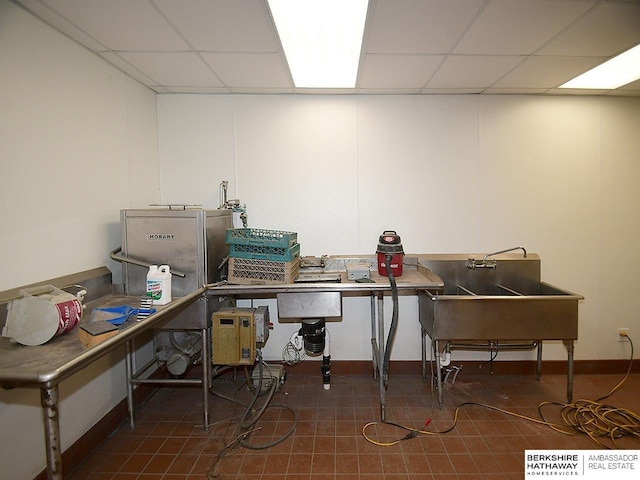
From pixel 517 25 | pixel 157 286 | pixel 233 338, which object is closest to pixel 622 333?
pixel 517 25

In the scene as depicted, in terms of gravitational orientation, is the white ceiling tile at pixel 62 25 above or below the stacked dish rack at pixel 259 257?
above

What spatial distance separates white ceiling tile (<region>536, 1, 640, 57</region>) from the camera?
1729mm

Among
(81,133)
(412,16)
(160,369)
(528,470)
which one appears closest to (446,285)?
(528,470)

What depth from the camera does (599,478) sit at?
1794 millimetres

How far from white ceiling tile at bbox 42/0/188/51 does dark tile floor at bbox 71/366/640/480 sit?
101 inches

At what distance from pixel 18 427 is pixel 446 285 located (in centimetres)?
304

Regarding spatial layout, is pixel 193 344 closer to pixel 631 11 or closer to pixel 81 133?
pixel 81 133

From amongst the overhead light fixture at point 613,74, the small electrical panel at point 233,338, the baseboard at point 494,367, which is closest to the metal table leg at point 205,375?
the small electrical panel at point 233,338

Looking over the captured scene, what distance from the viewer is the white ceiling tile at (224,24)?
1690 mm

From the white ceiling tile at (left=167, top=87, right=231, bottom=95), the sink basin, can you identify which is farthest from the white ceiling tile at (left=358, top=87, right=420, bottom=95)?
the sink basin

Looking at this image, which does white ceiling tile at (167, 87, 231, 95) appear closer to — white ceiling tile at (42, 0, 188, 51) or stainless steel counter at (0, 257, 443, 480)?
white ceiling tile at (42, 0, 188, 51)

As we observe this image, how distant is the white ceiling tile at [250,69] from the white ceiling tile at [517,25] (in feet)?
4.08

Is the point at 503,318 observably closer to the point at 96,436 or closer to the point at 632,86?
the point at 632,86

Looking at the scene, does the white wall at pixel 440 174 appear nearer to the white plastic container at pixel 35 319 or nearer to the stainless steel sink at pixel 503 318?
the stainless steel sink at pixel 503 318
